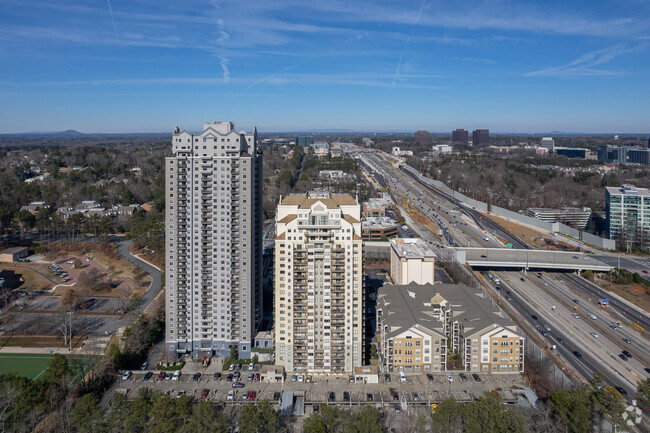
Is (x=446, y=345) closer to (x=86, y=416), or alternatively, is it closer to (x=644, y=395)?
(x=644, y=395)

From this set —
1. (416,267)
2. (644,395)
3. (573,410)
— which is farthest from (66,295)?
(644,395)

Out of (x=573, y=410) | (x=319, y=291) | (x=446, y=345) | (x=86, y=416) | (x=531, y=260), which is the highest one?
(x=319, y=291)

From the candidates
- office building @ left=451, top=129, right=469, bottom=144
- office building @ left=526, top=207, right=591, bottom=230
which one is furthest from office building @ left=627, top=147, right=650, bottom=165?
office building @ left=451, top=129, right=469, bottom=144

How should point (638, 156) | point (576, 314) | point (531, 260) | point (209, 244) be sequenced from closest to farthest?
1. point (209, 244)
2. point (576, 314)
3. point (531, 260)
4. point (638, 156)

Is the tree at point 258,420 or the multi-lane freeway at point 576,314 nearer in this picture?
the tree at point 258,420

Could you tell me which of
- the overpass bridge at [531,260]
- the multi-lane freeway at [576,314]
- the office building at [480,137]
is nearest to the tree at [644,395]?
the multi-lane freeway at [576,314]

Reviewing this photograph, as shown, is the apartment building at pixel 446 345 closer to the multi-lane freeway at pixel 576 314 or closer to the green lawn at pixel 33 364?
the multi-lane freeway at pixel 576 314

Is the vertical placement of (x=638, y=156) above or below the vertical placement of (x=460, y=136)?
below
